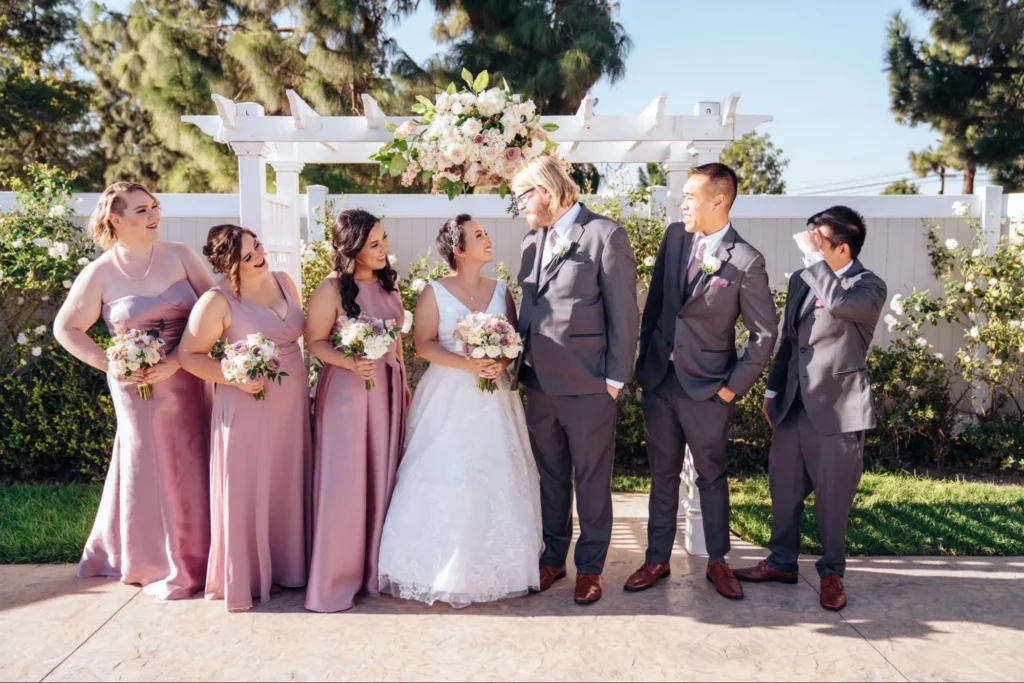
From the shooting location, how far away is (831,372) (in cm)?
383

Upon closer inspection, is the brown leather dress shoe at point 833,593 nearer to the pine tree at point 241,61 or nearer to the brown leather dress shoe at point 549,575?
the brown leather dress shoe at point 549,575

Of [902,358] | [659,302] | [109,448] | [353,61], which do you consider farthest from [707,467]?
[353,61]

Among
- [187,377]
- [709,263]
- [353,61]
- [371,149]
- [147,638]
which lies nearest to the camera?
[147,638]

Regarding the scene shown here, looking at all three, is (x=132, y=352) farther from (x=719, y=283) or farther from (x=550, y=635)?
(x=719, y=283)

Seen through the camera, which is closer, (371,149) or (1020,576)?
(1020,576)

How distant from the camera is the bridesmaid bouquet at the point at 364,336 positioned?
366 centimetres

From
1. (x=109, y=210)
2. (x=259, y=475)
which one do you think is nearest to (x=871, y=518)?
(x=259, y=475)

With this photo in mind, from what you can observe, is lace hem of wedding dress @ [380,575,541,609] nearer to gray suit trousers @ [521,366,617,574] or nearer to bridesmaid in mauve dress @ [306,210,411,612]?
bridesmaid in mauve dress @ [306,210,411,612]

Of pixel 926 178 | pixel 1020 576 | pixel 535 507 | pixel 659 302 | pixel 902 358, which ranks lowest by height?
pixel 1020 576

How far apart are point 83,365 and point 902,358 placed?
6.44 metres

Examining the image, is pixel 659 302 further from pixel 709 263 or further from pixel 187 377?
pixel 187 377

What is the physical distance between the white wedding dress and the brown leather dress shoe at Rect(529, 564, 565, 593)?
0.29ft

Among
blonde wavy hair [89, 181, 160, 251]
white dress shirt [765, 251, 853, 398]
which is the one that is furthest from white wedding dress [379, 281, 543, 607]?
blonde wavy hair [89, 181, 160, 251]

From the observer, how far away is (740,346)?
6664 mm
